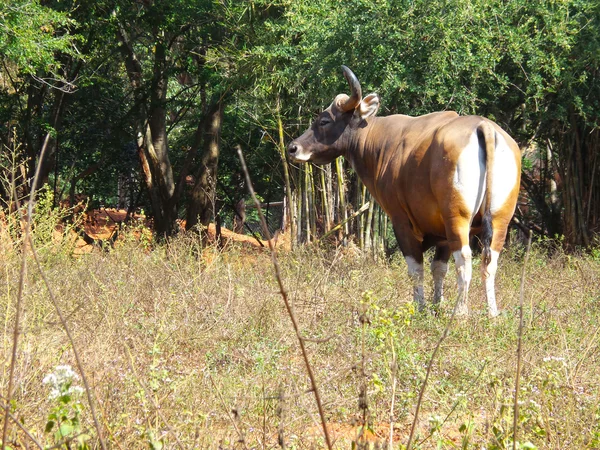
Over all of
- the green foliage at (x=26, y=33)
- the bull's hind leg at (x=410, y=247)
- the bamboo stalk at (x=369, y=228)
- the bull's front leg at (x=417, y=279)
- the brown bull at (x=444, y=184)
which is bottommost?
the bamboo stalk at (x=369, y=228)

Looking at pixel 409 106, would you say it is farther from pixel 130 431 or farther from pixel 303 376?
pixel 130 431

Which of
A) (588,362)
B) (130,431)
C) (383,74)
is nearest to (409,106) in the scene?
(383,74)

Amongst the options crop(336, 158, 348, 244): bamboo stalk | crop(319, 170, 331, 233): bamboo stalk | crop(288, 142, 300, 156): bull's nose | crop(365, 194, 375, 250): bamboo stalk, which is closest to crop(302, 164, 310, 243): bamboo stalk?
crop(319, 170, 331, 233): bamboo stalk

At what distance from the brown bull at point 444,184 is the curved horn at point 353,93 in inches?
0.5

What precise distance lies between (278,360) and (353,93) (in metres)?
3.67

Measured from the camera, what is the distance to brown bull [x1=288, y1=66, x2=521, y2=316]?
6.46 m

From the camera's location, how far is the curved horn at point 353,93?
784cm

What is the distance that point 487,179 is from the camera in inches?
253

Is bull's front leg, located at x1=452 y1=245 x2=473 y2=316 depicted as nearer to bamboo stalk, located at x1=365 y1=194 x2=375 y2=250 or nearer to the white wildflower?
the white wildflower

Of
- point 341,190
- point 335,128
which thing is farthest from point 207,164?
point 335,128

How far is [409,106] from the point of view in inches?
490

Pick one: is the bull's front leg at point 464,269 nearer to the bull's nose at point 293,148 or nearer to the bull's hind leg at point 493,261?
the bull's hind leg at point 493,261

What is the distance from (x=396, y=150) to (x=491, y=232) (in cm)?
125

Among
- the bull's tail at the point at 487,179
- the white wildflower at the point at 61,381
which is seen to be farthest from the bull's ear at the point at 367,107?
the white wildflower at the point at 61,381
